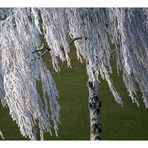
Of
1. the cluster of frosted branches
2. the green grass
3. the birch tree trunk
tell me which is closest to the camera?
the cluster of frosted branches

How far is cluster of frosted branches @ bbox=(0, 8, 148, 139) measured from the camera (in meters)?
3.41

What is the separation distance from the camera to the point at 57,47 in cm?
353

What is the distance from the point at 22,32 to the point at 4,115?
0.80 m

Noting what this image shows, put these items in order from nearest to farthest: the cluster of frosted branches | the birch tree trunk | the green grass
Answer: the cluster of frosted branches → the green grass → the birch tree trunk

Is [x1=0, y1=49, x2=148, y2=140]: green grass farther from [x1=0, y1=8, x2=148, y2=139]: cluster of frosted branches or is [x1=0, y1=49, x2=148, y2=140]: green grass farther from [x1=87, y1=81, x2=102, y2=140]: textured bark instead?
[x1=0, y1=8, x2=148, y2=139]: cluster of frosted branches

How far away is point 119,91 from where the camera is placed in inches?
141

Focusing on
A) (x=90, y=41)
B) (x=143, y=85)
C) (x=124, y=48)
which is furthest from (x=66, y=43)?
(x=143, y=85)

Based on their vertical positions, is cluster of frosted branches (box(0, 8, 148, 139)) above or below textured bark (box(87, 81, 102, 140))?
above

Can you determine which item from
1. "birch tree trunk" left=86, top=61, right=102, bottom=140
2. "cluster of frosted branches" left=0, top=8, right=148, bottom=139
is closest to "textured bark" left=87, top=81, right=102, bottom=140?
"birch tree trunk" left=86, top=61, right=102, bottom=140

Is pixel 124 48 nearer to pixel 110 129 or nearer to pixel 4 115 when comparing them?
pixel 110 129

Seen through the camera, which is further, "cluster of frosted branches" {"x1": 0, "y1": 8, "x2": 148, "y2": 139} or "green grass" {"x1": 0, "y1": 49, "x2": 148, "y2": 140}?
"green grass" {"x1": 0, "y1": 49, "x2": 148, "y2": 140}

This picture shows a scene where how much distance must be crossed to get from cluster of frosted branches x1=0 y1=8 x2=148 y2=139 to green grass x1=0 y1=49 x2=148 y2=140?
179 millimetres

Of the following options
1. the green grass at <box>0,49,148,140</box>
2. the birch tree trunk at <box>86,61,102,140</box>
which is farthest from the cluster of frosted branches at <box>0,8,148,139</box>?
the birch tree trunk at <box>86,61,102,140</box>

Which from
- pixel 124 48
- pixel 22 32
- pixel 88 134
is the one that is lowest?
pixel 88 134
